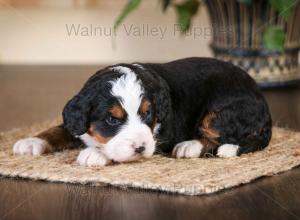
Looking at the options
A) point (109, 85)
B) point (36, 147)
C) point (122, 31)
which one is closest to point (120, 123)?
point (109, 85)

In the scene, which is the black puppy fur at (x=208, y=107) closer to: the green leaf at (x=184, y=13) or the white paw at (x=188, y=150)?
the white paw at (x=188, y=150)

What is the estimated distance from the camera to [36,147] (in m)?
2.83

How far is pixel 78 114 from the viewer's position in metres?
2.57

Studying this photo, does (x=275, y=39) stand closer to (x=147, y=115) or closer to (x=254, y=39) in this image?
(x=254, y=39)

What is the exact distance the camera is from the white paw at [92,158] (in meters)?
2.62

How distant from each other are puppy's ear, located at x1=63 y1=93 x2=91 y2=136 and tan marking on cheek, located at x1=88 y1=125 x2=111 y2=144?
3cm

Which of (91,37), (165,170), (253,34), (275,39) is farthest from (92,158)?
(91,37)

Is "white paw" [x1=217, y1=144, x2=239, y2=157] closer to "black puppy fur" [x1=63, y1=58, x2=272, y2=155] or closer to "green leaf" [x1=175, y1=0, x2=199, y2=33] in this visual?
"black puppy fur" [x1=63, y1=58, x2=272, y2=155]

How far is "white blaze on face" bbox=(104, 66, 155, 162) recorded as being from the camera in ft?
8.10

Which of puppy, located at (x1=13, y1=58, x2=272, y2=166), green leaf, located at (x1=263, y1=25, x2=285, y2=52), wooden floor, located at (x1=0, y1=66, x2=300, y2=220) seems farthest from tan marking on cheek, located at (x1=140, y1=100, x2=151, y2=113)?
green leaf, located at (x1=263, y1=25, x2=285, y2=52)

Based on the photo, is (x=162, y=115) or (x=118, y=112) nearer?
(x=118, y=112)

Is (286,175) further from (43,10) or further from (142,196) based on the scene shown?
(43,10)

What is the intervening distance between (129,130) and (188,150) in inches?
15.7

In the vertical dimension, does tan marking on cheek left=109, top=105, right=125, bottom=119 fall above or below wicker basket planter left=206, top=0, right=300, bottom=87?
below
